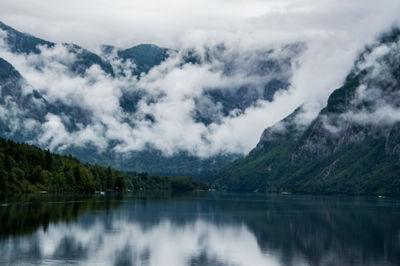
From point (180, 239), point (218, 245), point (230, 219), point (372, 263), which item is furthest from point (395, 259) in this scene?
point (230, 219)

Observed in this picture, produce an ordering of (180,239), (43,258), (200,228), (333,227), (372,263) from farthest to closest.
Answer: (333,227)
(200,228)
(180,239)
(372,263)
(43,258)

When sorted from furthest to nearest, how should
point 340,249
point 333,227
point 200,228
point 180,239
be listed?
point 333,227 → point 200,228 → point 180,239 → point 340,249

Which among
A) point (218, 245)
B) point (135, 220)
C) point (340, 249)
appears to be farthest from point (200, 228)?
point (340, 249)

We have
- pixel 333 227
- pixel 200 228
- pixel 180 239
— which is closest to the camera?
pixel 180 239

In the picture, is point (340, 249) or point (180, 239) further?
point (180, 239)

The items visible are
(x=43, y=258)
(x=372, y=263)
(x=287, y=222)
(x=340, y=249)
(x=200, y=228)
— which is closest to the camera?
(x=43, y=258)

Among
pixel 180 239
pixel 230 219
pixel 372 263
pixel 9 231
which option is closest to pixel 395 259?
pixel 372 263

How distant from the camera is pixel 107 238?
97.1m

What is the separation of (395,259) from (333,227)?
4915 cm

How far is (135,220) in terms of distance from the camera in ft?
439

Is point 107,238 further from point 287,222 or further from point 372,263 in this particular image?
point 287,222

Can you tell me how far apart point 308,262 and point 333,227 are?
55.2 metres

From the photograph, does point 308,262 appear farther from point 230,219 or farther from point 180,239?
point 230,219

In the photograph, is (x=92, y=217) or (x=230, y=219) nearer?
(x=92, y=217)
